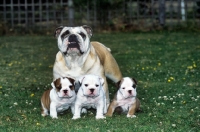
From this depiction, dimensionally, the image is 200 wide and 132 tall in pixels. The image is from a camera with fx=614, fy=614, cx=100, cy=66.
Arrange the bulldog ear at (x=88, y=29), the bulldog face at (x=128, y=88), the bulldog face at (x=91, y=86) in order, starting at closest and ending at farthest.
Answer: the bulldog face at (x=91, y=86)
the bulldog face at (x=128, y=88)
the bulldog ear at (x=88, y=29)

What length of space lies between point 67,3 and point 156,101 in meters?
16.5

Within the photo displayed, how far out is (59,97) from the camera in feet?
29.3

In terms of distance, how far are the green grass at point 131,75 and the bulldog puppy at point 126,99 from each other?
0.17 metres

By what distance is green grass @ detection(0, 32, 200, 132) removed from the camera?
8328 millimetres

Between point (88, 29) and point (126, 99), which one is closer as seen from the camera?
point (126, 99)

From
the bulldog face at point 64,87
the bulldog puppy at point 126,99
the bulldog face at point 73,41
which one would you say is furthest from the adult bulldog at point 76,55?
the bulldog face at point 64,87

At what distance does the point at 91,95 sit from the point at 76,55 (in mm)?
1259

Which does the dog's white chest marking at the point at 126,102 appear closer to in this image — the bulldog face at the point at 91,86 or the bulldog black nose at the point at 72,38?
the bulldog face at the point at 91,86

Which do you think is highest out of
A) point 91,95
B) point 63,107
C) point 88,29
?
point 88,29

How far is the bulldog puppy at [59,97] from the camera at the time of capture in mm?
8883

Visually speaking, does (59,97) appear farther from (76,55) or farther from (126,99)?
(76,55)

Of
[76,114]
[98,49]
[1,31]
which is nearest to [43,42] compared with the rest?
[1,31]

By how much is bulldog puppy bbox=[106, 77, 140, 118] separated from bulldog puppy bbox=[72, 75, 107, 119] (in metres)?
0.21

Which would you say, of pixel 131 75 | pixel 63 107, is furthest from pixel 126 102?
pixel 131 75
